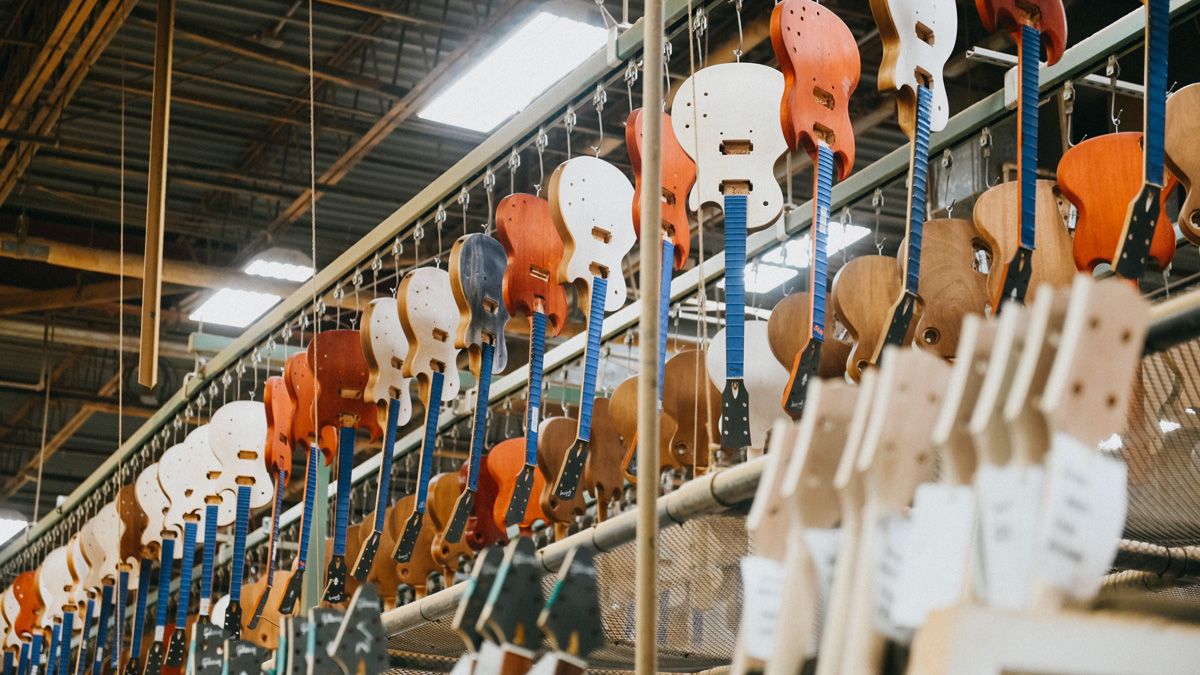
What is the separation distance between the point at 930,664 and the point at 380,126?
8223mm

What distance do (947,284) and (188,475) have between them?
3.63 meters

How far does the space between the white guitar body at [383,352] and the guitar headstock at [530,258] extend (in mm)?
638

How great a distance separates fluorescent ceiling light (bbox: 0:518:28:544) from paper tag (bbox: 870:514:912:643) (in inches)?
597

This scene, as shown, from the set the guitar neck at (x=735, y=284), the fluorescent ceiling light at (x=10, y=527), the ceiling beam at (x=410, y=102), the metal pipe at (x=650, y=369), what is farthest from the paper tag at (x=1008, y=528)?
the fluorescent ceiling light at (x=10, y=527)

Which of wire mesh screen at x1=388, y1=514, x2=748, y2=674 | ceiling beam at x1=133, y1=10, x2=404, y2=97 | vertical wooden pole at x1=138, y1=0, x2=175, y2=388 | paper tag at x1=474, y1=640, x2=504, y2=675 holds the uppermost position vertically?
ceiling beam at x1=133, y1=10, x2=404, y2=97

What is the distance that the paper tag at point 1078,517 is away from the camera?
1.11m

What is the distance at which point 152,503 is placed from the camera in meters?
6.32

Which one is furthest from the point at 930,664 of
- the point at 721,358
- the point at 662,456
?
the point at 662,456

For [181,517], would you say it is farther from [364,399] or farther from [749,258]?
[749,258]

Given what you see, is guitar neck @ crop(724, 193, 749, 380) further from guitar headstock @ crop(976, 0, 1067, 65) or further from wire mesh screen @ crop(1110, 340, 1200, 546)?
wire mesh screen @ crop(1110, 340, 1200, 546)

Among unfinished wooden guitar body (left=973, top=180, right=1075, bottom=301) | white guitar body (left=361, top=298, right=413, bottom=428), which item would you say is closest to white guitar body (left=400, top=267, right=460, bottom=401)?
white guitar body (left=361, top=298, right=413, bottom=428)

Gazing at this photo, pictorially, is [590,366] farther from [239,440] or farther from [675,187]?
[239,440]

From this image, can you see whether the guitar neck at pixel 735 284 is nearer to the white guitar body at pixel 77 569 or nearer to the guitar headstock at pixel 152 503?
the guitar headstock at pixel 152 503

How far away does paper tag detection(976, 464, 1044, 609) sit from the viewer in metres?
1.16
